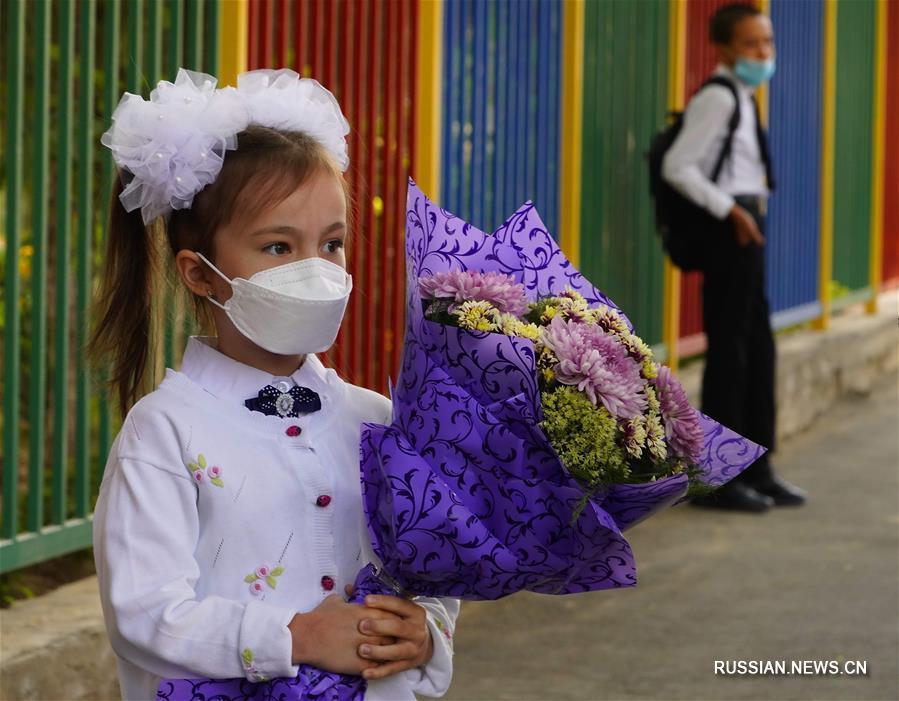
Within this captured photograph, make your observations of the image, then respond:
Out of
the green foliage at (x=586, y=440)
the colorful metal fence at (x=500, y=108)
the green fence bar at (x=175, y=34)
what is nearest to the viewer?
the green foliage at (x=586, y=440)

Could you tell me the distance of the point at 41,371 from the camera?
12.9 feet

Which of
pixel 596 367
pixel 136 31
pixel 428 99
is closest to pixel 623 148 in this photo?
pixel 428 99

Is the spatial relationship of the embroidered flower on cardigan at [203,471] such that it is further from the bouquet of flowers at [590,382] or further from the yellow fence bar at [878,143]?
the yellow fence bar at [878,143]

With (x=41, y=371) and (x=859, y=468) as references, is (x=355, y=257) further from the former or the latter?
Result: (x=859, y=468)

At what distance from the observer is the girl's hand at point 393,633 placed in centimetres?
217

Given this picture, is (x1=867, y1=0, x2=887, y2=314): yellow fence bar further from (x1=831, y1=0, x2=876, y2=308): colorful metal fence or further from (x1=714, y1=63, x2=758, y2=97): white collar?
(x1=714, y1=63, x2=758, y2=97): white collar

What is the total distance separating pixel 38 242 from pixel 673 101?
4381mm

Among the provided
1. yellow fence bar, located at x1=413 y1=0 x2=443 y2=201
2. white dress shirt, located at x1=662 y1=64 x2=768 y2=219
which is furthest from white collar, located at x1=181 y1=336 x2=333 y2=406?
white dress shirt, located at x1=662 y1=64 x2=768 y2=219

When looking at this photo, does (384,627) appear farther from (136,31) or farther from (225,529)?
(136,31)

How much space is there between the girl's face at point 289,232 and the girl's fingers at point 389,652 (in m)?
0.55

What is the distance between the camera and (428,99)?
5.36 metres

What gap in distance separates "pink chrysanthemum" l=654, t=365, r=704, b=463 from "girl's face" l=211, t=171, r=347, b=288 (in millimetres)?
503

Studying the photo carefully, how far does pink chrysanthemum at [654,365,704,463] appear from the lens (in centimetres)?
213

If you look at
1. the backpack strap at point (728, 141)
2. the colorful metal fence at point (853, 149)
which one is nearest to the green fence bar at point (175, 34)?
the backpack strap at point (728, 141)
